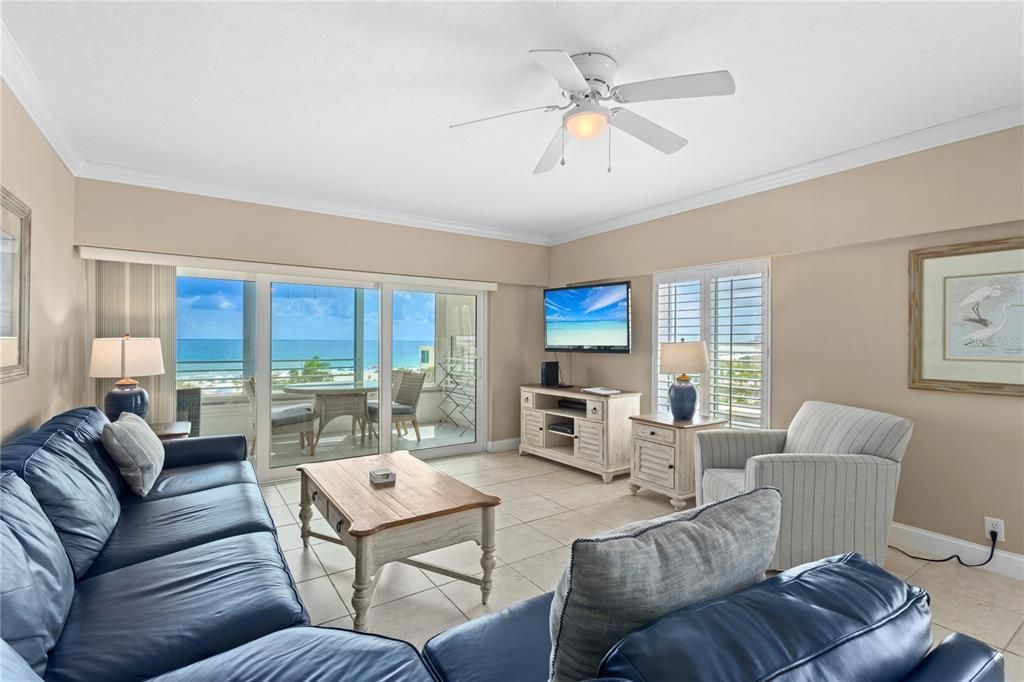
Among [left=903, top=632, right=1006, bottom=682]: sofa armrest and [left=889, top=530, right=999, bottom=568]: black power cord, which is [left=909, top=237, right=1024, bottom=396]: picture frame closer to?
[left=889, top=530, right=999, bottom=568]: black power cord

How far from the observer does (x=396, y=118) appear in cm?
262

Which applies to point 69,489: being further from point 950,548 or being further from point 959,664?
point 950,548

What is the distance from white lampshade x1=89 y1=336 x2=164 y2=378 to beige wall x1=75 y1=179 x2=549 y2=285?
2.50 feet

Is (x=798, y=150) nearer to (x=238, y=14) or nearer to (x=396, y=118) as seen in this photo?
(x=396, y=118)

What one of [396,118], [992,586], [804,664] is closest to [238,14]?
[396,118]

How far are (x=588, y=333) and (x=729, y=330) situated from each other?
1.42m

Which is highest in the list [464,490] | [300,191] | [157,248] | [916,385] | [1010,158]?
[300,191]

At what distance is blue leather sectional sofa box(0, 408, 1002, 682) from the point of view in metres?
0.70

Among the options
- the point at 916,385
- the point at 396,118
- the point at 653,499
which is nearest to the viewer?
the point at 396,118

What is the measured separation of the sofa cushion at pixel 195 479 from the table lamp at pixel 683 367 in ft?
9.51

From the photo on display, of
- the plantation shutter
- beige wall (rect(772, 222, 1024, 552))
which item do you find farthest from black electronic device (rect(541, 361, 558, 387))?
beige wall (rect(772, 222, 1024, 552))

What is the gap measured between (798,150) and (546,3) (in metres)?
2.11

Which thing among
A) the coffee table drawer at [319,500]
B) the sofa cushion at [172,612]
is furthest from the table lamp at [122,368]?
the sofa cushion at [172,612]

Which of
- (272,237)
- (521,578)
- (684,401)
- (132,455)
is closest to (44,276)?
(132,455)
